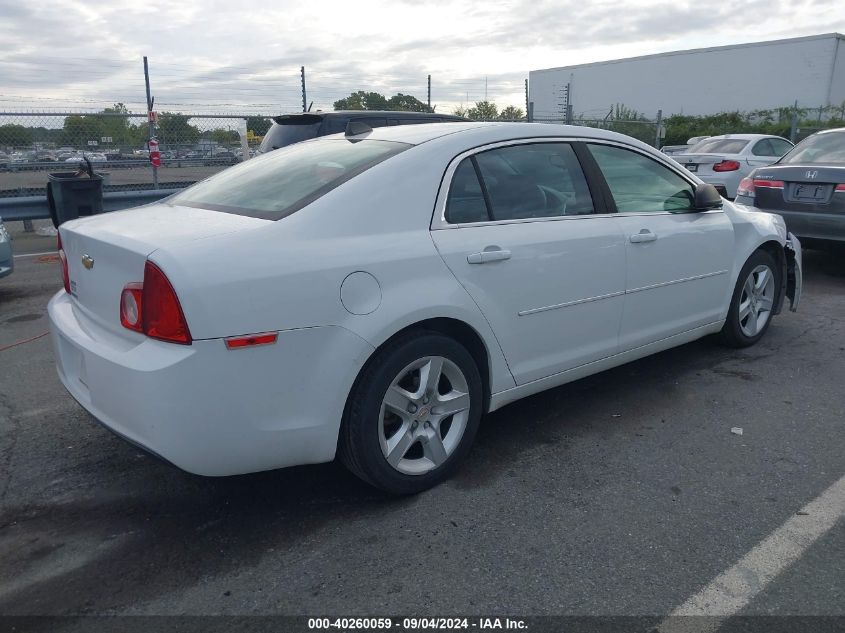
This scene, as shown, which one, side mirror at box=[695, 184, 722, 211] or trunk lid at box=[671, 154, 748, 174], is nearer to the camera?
side mirror at box=[695, 184, 722, 211]

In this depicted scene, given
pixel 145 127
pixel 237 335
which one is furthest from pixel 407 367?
pixel 145 127

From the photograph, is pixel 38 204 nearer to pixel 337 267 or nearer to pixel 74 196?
pixel 74 196

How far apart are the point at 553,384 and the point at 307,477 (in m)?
1.31

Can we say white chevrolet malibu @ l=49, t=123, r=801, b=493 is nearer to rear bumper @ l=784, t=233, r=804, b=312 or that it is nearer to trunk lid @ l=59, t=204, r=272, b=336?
trunk lid @ l=59, t=204, r=272, b=336

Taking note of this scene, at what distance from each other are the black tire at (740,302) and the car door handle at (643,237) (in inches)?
45.2

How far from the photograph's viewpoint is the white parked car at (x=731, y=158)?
12.5 meters

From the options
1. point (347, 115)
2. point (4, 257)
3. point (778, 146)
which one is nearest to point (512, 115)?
point (778, 146)

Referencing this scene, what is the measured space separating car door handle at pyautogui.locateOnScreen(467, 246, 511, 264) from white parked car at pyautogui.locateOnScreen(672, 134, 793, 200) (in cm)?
1017

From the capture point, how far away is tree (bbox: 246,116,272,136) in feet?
44.6

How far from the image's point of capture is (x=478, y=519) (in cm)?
292

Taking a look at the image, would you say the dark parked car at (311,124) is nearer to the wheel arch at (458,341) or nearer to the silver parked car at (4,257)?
the silver parked car at (4,257)

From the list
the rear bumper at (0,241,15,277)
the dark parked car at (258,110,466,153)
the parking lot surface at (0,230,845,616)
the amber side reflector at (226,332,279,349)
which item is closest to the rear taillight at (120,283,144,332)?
the amber side reflector at (226,332,279,349)

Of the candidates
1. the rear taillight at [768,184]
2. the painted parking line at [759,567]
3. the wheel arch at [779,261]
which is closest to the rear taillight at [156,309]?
the painted parking line at [759,567]

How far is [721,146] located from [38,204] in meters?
11.2
